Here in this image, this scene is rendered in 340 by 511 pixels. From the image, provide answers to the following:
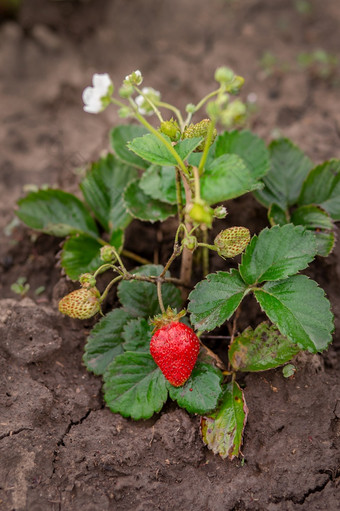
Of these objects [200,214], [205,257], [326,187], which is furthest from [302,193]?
[200,214]

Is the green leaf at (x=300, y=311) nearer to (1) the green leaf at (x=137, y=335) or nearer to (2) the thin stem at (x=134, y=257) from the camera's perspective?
(1) the green leaf at (x=137, y=335)

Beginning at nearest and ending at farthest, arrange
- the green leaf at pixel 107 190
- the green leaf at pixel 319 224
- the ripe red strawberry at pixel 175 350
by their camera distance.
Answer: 1. the ripe red strawberry at pixel 175 350
2. the green leaf at pixel 319 224
3. the green leaf at pixel 107 190

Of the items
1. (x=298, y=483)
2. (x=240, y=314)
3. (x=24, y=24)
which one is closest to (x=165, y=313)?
(x=240, y=314)

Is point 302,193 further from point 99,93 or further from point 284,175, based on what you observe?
point 99,93

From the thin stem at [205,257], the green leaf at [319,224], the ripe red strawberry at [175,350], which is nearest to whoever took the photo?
the ripe red strawberry at [175,350]

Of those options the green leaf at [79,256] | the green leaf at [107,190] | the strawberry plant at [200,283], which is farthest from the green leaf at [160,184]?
the green leaf at [79,256]

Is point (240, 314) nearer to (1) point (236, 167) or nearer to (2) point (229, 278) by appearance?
(2) point (229, 278)
